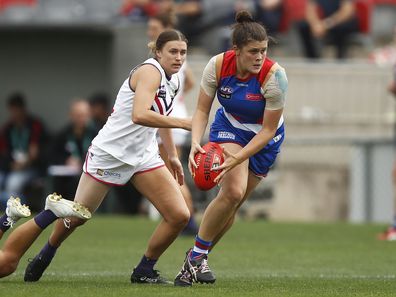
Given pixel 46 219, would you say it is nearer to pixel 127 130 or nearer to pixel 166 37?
pixel 127 130

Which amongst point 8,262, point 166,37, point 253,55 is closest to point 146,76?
point 166,37

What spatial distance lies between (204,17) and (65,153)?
3.88 metres

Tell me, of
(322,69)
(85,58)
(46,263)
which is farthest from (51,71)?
(46,263)

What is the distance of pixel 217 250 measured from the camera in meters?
11.9

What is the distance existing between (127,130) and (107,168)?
12.2 inches

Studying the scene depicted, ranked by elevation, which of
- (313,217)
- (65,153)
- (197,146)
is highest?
(197,146)

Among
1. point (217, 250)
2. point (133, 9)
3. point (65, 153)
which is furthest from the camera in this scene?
point (133, 9)

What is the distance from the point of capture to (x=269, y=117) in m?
8.26

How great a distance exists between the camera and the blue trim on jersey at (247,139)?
8656mm

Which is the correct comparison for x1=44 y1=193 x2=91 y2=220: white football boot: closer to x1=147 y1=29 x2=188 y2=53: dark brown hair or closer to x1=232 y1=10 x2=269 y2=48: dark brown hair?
x1=147 y1=29 x2=188 y2=53: dark brown hair

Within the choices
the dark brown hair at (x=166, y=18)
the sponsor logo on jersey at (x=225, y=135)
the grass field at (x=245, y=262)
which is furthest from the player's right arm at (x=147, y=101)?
the dark brown hair at (x=166, y=18)

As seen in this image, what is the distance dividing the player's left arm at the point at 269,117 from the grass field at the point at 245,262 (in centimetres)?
95

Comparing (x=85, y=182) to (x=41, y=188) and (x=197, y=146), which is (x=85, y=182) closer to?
(x=197, y=146)

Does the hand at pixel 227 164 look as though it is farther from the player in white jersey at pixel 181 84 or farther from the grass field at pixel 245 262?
the player in white jersey at pixel 181 84
